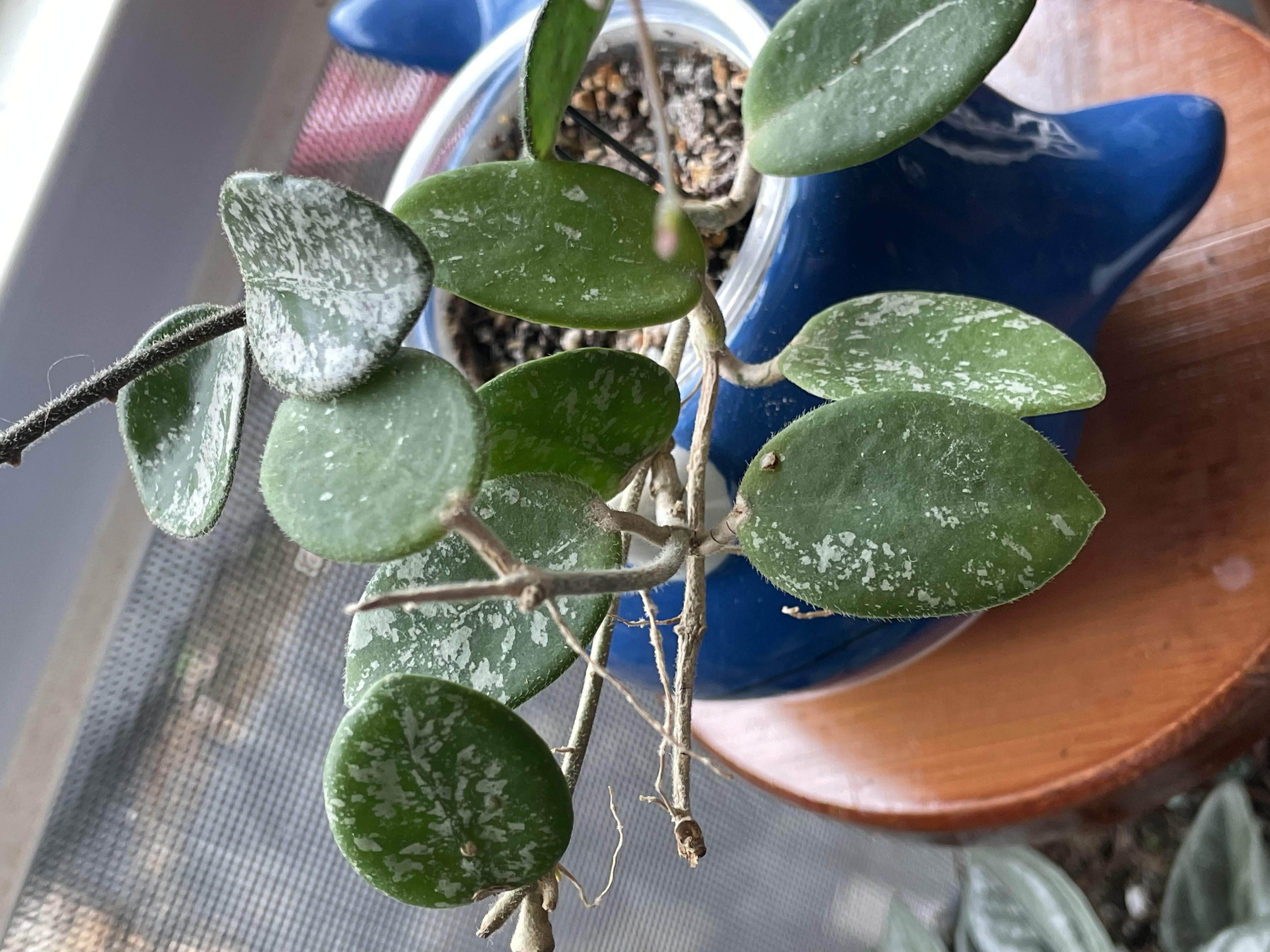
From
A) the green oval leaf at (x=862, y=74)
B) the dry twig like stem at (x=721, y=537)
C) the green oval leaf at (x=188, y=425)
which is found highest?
the green oval leaf at (x=862, y=74)

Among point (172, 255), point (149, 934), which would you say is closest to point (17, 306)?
point (172, 255)

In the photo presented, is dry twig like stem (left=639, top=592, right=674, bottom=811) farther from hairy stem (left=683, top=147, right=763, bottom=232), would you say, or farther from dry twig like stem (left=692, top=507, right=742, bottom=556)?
hairy stem (left=683, top=147, right=763, bottom=232)

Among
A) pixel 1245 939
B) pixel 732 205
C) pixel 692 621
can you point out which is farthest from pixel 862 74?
pixel 1245 939

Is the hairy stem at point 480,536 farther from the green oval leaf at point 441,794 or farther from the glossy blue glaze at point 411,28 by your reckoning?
the glossy blue glaze at point 411,28

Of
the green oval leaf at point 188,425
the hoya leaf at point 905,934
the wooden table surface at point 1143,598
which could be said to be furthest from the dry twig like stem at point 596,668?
the hoya leaf at point 905,934

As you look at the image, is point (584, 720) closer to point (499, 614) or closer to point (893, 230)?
point (499, 614)
